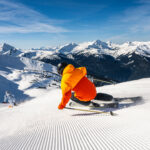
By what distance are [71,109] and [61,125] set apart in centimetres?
234

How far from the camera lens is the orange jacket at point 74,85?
5379 mm

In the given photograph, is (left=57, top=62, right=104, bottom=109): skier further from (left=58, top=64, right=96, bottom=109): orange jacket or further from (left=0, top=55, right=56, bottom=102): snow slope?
(left=0, top=55, right=56, bottom=102): snow slope

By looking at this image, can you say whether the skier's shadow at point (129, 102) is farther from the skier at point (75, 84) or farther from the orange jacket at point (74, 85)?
the orange jacket at point (74, 85)

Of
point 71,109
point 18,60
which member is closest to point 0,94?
point 71,109

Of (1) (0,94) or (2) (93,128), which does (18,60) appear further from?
(2) (93,128)

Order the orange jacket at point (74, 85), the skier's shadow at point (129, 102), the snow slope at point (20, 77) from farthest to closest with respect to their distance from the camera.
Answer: the snow slope at point (20, 77)
the skier's shadow at point (129, 102)
the orange jacket at point (74, 85)

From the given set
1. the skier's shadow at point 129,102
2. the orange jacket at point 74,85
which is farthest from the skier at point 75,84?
the skier's shadow at point 129,102

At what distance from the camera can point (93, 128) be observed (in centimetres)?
450

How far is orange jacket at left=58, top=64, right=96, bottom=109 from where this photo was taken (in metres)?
5.38

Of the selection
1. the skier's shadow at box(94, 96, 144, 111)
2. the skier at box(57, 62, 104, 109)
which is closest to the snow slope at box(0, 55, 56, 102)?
the skier's shadow at box(94, 96, 144, 111)

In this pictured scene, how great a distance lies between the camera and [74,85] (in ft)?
18.1

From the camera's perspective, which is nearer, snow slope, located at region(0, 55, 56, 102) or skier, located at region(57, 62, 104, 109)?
skier, located at region(57, 62, 104, 109)

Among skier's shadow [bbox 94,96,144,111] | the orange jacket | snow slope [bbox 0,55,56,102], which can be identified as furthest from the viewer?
snow slope [bbox 0,55,56,102]

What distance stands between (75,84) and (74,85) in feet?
0.17
